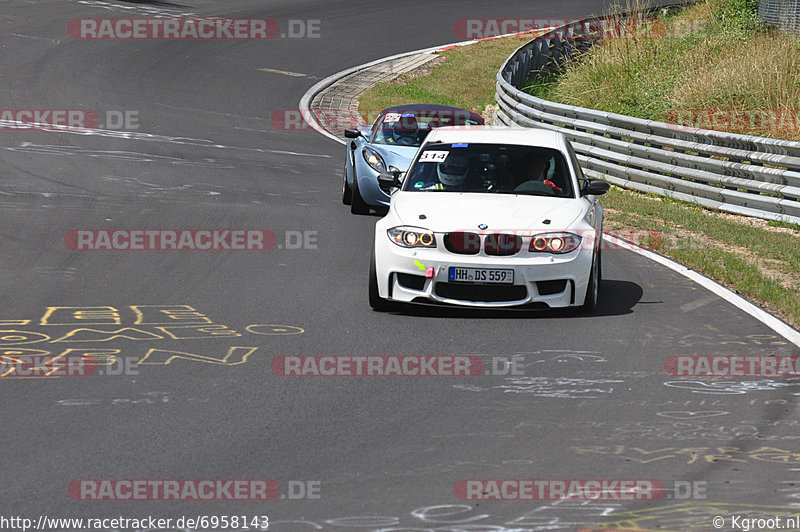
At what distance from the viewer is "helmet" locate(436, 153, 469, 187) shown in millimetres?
10883

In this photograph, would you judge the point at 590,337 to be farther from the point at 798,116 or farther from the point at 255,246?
the point at 798,116

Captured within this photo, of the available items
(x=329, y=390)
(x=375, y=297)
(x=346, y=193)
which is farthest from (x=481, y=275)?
(x=346, y=193)

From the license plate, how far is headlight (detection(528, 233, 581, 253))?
0.33 meters

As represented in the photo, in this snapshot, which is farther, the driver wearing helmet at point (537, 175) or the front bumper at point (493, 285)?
the driver wearing helmet at point (537, 175)

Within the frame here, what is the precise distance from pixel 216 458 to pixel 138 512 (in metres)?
0.74

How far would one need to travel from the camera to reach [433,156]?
1116 centimetres

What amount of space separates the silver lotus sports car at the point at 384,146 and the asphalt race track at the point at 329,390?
436mm

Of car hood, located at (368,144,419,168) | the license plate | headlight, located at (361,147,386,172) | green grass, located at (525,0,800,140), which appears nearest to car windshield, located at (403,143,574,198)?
the license plate

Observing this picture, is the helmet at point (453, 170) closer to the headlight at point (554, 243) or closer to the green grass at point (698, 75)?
the headlight at point (554, 243)

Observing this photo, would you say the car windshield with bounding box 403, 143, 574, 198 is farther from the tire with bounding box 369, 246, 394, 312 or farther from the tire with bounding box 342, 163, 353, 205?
the tire with bounding box 342, 163, 353, 205

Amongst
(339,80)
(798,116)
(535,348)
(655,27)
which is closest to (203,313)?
(535,348)

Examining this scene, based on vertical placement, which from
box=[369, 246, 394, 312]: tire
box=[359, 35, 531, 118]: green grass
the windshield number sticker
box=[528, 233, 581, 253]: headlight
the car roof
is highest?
the car roof

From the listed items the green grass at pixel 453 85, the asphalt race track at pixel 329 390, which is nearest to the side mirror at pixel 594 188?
the asphalt race track at pixel 329 390

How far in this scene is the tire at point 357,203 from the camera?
15422 mm
